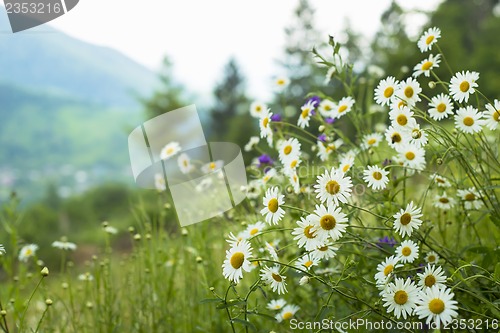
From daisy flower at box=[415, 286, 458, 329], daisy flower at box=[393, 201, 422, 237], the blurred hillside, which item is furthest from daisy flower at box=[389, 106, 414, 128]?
the blurred hillside

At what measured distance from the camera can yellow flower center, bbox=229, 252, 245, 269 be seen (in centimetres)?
108

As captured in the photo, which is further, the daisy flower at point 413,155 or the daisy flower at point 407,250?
the daisy flower at point 413,155

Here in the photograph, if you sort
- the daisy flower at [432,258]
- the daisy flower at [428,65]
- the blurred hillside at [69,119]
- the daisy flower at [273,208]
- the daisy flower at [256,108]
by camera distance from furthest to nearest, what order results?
the blurred hillside at [69,119], the daisy flower at [256,108], the daisy flower at [428,65], the daisy flower at [432,258], the daisy flower at [273,208]

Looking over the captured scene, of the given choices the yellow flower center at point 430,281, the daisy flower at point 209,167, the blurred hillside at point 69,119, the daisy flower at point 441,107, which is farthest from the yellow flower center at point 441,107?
the blurred hillside at point 69,119

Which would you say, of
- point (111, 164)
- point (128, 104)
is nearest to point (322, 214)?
point (111, 164)

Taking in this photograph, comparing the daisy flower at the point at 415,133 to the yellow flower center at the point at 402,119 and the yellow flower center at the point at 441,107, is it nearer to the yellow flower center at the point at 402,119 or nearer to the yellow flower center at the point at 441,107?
the yellow flower center at the point at 402,119

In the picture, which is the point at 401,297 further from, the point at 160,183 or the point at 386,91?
the point at 160,183

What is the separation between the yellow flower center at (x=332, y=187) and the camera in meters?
1.09

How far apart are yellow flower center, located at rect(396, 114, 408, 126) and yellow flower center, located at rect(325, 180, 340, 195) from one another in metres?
0.26

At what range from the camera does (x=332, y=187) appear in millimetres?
1095

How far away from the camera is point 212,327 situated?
5.75 feet

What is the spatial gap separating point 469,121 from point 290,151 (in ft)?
1.59

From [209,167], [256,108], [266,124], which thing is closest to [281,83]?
[256,108]

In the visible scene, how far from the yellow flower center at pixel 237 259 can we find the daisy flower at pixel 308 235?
12cm
